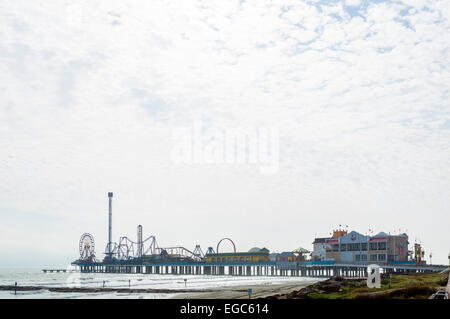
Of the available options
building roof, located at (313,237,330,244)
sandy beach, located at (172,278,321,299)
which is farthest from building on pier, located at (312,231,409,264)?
sandy beach, located at (172,278,321,299)

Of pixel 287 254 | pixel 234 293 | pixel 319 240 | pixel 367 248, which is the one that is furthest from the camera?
pixel 287 254

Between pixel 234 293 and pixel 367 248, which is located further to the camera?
pixel 367 248

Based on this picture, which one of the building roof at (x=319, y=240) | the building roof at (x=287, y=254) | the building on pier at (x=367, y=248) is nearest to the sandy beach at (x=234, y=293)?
the building on pier at (x=367, y=248)

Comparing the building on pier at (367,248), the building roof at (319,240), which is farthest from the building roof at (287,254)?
the building on pier at (367,248)

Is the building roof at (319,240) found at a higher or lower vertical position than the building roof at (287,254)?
higher

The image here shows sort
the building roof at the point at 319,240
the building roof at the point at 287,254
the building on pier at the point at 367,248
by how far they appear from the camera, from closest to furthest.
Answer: the building on pier at the point at 367,248
the building roof at the point at 319,240
the building roof at the point at 287,254

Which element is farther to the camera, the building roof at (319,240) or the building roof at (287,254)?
the building roof at (287,254)

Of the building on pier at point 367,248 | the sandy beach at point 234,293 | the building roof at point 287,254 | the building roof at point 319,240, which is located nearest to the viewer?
the sandy beach at point 234,293

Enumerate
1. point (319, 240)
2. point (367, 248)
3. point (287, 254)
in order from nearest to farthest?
point (367, 248)
point (319, 240)
point (287, 254)

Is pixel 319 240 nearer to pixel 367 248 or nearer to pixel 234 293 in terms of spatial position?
pixel 367 248

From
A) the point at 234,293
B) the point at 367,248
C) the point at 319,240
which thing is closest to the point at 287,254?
the point at 319,240

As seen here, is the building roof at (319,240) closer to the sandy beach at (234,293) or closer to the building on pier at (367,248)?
the building on pier at (367,248)
